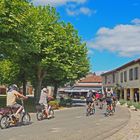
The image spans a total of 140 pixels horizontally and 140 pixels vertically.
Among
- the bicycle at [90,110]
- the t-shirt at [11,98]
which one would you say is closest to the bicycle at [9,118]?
the t-shirt at [11,98]

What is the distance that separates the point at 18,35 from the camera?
28719 millimetres

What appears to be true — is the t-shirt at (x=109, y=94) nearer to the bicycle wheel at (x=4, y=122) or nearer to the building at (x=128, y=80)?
the bicycle wheel at (x=4, y=122)

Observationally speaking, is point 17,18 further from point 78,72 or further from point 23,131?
point 78,72

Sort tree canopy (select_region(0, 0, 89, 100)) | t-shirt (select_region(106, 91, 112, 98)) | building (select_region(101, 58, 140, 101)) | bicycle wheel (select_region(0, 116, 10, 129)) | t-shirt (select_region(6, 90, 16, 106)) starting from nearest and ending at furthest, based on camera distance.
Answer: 1. bicycle wheel (select_region(0, 116, 10, 129))
2. t-shirt (select_region(6, 90, 16, 106))
3. t-shirt (select_region(106, 91, 112, 98))
4. tree canopy (select_region(0, 0, 89, 100))
5. building (select_region(101, 58, 140, 101))

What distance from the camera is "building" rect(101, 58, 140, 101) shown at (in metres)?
59.0

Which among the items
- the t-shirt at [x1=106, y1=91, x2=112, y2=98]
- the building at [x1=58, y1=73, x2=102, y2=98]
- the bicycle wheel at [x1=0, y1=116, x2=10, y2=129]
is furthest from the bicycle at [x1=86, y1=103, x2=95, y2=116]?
the building at [x1=58, y1=73, x2=102, y2=98]

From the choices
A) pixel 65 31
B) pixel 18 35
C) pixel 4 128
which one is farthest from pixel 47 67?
pixel 4 128

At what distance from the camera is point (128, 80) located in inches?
2554

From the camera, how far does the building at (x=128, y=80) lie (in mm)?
58966

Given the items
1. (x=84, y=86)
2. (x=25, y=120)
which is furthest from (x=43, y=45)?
(x=84, y=86)

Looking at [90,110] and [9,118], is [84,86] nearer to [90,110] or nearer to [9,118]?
[90,110]

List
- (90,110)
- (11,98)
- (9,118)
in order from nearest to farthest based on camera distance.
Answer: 1. (9,118)
2. (11,98)
3. (90,110)

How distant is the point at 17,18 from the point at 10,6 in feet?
2.89

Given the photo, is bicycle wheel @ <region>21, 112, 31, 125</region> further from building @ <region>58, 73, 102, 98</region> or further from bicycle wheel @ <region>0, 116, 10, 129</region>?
building @ <region>58, 73, 102, 98</region>
